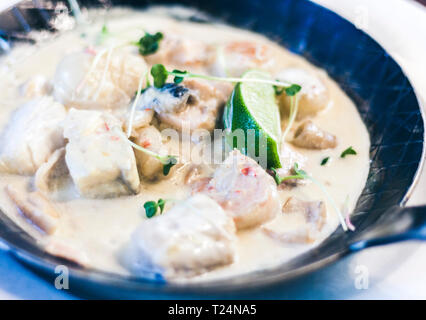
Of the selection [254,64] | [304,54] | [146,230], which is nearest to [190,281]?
[146,230]

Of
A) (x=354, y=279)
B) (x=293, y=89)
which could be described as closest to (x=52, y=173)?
(x=293, y=89)

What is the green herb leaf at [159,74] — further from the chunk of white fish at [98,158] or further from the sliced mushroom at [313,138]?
the sliced mushroom at [313,138]

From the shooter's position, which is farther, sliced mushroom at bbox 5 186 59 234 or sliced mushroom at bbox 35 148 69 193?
sliced mushroom at bbox 35 148 69 193

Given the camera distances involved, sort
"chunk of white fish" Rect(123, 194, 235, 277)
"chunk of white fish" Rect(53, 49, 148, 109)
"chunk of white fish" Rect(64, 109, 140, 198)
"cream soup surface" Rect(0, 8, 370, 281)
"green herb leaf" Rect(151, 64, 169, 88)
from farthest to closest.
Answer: "chunk of white fish" Rect(53, 49, 148, 109) → "green herb leaf" Rect(151, 64, 169, 88) → "chunk of white fish" Rect(64, 109, 140, 198) → "cream soup surface" Rect(0, 8, 370, 281) → "chunk of white fish" Rect(123, 194, 235, 277)

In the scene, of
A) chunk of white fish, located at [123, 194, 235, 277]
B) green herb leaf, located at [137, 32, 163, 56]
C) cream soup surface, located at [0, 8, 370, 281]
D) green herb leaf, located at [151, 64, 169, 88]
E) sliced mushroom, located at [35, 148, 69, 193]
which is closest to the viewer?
chunk of white fish, located at [123, 194, 235, 277]

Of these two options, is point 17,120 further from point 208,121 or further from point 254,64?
point 254,64

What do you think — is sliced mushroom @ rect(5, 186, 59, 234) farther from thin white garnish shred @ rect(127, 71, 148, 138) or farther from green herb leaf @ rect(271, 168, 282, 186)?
green herb leaf @ rect(271, 168, 282, 186)

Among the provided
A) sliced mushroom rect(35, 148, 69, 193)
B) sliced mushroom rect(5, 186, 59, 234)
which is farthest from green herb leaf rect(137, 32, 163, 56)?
sliced mushroom rect(5, 186, 59, 234)
